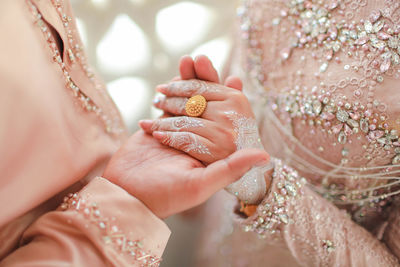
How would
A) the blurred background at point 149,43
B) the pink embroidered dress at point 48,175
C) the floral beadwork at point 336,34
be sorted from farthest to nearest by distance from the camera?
the blurred background at point 149,43, the floral beadwork at point 336,34, the pink embroidered dress at point 48,175

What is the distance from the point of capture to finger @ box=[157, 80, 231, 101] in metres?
0.62

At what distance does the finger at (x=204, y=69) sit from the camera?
2.08ft

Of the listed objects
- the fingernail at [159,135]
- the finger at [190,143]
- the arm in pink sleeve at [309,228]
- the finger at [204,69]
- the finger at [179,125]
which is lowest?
the arm in pink sleeve at [309,228]

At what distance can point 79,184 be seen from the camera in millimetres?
618

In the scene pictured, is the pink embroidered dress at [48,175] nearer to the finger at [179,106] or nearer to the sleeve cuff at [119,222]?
the sleeve cuff at [119,222]

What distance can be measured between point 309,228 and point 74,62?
64cm

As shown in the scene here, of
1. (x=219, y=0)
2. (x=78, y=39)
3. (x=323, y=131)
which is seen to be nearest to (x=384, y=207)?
(x=323, y=131)

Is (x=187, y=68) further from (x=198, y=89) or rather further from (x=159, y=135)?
(x=159, y=135)

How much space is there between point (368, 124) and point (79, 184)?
0.62 meters

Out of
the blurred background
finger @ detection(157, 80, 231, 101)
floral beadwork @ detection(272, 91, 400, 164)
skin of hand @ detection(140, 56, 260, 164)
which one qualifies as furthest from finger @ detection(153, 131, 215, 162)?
the blurred background

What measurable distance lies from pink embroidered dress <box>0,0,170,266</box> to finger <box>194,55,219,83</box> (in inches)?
10.6

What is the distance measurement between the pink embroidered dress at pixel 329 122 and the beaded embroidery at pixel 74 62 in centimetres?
39

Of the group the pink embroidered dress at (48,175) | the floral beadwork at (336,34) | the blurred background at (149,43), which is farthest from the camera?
the blurred background at (149,43)

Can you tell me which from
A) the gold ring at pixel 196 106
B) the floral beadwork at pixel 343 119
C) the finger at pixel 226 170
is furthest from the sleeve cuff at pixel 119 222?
the floral beadwork at pixel 343 119
